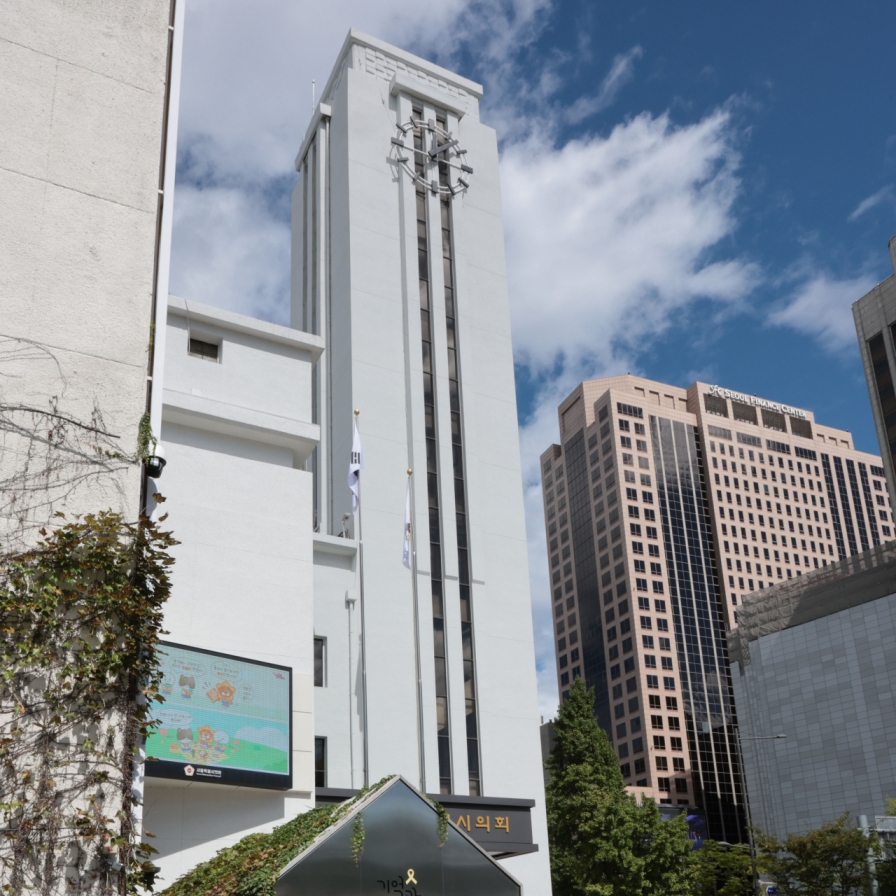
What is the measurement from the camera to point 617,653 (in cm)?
14125

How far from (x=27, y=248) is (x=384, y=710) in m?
30.6

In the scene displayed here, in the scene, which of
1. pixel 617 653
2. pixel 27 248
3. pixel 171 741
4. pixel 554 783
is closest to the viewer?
pixel 27 248

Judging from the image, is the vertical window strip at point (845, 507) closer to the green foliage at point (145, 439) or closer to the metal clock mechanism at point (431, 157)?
the metal clock mechanism at point (431, 157)

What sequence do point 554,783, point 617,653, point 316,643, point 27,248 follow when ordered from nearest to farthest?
point 27,248 → point 316,643 → point 554,783 → point 617,653

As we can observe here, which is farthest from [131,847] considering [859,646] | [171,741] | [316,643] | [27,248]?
[859,646]

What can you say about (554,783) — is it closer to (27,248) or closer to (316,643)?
(316,643)

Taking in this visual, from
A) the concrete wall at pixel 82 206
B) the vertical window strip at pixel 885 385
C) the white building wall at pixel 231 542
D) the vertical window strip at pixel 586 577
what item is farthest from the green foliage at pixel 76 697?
the vertical window strip at pixel 586 577

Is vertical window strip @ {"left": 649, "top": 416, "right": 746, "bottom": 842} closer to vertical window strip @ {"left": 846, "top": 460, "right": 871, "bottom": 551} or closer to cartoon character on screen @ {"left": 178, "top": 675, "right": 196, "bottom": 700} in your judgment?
vertical window strip @ {"left": 846, "top": 460, "right": 871, "bottom": 551}

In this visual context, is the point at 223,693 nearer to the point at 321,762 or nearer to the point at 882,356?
the point at 321,762

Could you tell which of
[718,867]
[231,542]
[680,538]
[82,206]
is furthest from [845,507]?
[82,206]

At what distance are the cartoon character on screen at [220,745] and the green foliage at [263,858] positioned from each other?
33.1ft

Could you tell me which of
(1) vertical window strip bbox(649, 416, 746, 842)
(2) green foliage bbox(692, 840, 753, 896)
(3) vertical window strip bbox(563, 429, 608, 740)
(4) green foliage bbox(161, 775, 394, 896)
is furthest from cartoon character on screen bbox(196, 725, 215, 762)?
(3) vertical window strip bbox(563, 429, 608, 740)

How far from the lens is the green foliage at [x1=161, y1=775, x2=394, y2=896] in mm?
10547

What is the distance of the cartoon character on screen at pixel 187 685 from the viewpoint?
75.4ft
